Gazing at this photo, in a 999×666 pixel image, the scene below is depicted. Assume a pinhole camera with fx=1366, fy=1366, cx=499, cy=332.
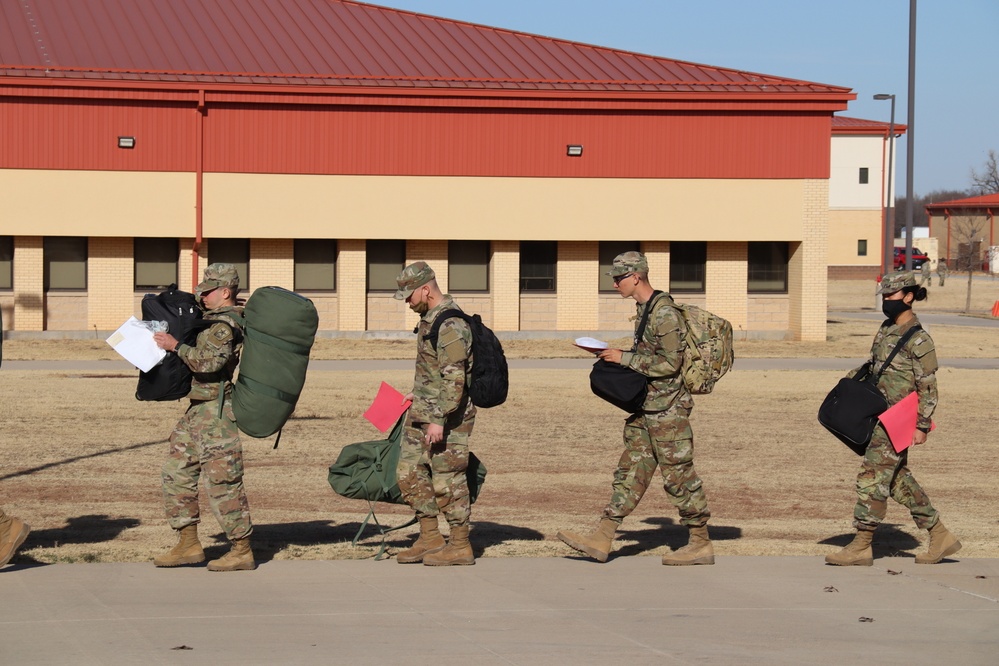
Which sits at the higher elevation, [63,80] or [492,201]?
A: [63,80]

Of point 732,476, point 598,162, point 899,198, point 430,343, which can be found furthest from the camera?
point 899,198

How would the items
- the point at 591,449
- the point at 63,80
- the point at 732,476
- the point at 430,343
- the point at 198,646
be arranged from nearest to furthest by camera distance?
the point at 198,646
the point at 430,343
the point at 732,476
the point at 591,449
the point at 63,80

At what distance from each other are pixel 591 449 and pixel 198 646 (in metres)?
9.29

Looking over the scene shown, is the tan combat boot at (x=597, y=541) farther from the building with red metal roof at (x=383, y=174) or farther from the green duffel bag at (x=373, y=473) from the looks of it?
the building with red metal roof at (x=383, y=174)

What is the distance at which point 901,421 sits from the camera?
8773 mm

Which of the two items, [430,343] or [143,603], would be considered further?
[430,343]

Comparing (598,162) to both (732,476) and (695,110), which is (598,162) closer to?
(695,110)

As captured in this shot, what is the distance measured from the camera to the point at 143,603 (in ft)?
24.9

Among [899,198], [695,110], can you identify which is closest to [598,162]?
[695,110]

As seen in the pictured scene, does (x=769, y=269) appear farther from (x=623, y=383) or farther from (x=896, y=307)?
(x=623, y=383)

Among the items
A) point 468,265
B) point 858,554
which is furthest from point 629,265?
point 468,265

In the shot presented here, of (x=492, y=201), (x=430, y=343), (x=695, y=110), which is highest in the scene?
(x=695, y=110)

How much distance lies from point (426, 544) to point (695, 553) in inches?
69.5

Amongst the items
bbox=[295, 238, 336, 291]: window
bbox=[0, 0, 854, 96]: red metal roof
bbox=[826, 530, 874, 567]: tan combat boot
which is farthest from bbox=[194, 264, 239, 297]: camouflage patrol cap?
bbox=[295, 238, 336, 291]: window
